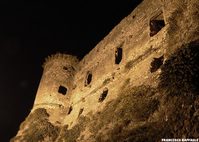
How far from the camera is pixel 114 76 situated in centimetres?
1505

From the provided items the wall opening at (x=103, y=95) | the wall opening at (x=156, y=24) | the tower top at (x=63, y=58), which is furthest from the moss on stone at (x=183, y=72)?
the tower top at (x=63, y=58)

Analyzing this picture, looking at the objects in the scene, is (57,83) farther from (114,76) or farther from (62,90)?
(114,76)

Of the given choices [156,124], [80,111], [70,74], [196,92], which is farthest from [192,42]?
[70,74]

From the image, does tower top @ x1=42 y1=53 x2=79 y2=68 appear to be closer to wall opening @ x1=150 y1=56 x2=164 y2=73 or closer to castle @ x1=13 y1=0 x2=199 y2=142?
castle @ x1=13 y1=0 x2=199 y2=142

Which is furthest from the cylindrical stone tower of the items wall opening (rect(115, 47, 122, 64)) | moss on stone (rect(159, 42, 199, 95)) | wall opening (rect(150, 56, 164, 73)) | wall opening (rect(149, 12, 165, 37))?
moss on stone (rect(159, 42, 199, 95))

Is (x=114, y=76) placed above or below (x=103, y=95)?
above

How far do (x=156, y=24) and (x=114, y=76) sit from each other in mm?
3151

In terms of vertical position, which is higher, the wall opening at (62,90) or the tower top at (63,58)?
the tower top at (63,58)

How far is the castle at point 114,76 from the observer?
1042cm

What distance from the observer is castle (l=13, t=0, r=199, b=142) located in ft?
34.2

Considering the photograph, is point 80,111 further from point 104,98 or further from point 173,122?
point 173,122

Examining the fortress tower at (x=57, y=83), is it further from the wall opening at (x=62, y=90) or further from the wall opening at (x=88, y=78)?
the wall opening at (x=88, y=78)

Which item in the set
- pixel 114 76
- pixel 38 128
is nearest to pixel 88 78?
pixel 114 76

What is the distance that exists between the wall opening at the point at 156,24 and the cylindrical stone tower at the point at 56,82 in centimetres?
728
